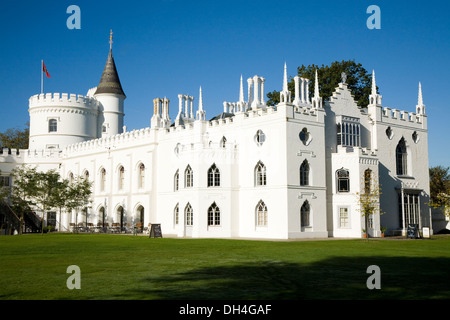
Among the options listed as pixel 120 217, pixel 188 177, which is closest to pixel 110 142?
pixel 120 217

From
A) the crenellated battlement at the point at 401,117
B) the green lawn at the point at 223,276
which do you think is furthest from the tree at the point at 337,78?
the green lawn at the point at 223,276

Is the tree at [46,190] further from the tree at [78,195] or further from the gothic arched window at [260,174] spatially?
the gothic arched window at [260,174]

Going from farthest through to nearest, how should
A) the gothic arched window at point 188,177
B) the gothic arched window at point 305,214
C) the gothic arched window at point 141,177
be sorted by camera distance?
the gothic arched window at point 141,177
the gothic arched window at point 188,177
the gothic arched window at point 305,214

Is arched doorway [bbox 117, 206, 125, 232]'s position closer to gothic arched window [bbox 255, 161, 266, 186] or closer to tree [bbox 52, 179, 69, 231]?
tree [bbox 52, 179, 69, 231]

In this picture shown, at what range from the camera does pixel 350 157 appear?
36.4m

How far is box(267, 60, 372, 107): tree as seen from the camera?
5591cm

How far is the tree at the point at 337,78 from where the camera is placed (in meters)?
55.9

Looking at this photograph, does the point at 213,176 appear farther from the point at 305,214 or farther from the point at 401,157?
the point at 401,157

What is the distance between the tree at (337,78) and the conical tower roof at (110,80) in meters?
18.7

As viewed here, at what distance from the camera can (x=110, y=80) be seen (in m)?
60.3

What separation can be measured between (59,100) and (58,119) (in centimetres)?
211

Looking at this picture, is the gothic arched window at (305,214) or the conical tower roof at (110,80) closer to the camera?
the gothic arched window at (305,214)

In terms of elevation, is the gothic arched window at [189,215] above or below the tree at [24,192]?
below
